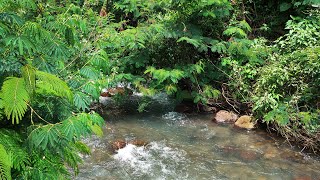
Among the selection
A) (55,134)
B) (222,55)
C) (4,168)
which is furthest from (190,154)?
(4,168)

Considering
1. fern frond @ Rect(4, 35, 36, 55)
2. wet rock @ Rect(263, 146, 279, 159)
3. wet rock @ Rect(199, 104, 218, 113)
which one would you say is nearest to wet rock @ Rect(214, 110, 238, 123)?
wet rock @ Rect(199, 104, 218, 113)

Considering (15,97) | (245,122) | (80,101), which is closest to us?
Answer: (15,97)

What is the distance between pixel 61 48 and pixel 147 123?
5220mm

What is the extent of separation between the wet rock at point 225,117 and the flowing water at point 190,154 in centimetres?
21

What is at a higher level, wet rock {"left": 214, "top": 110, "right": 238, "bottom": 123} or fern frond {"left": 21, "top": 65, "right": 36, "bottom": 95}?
fern frond {"left": 21, "top": 65, "right": 36, "bottom": 95}

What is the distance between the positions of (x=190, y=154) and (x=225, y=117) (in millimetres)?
2006

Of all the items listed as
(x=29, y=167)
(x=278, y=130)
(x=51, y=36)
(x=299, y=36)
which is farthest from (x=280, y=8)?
(x=29, y=167)

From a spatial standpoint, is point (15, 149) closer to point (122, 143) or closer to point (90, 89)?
point (90, 89)

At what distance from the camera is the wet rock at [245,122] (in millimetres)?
7808

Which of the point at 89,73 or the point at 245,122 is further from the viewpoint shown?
the point at 245,122

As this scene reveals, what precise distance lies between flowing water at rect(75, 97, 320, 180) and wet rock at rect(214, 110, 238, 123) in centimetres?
21

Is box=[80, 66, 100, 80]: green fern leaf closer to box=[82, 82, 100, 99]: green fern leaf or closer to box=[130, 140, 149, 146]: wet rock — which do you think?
box=[82, 82, 100, 99]: green fern leaf

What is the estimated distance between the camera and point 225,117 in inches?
324

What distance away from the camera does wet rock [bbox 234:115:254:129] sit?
7808mm
